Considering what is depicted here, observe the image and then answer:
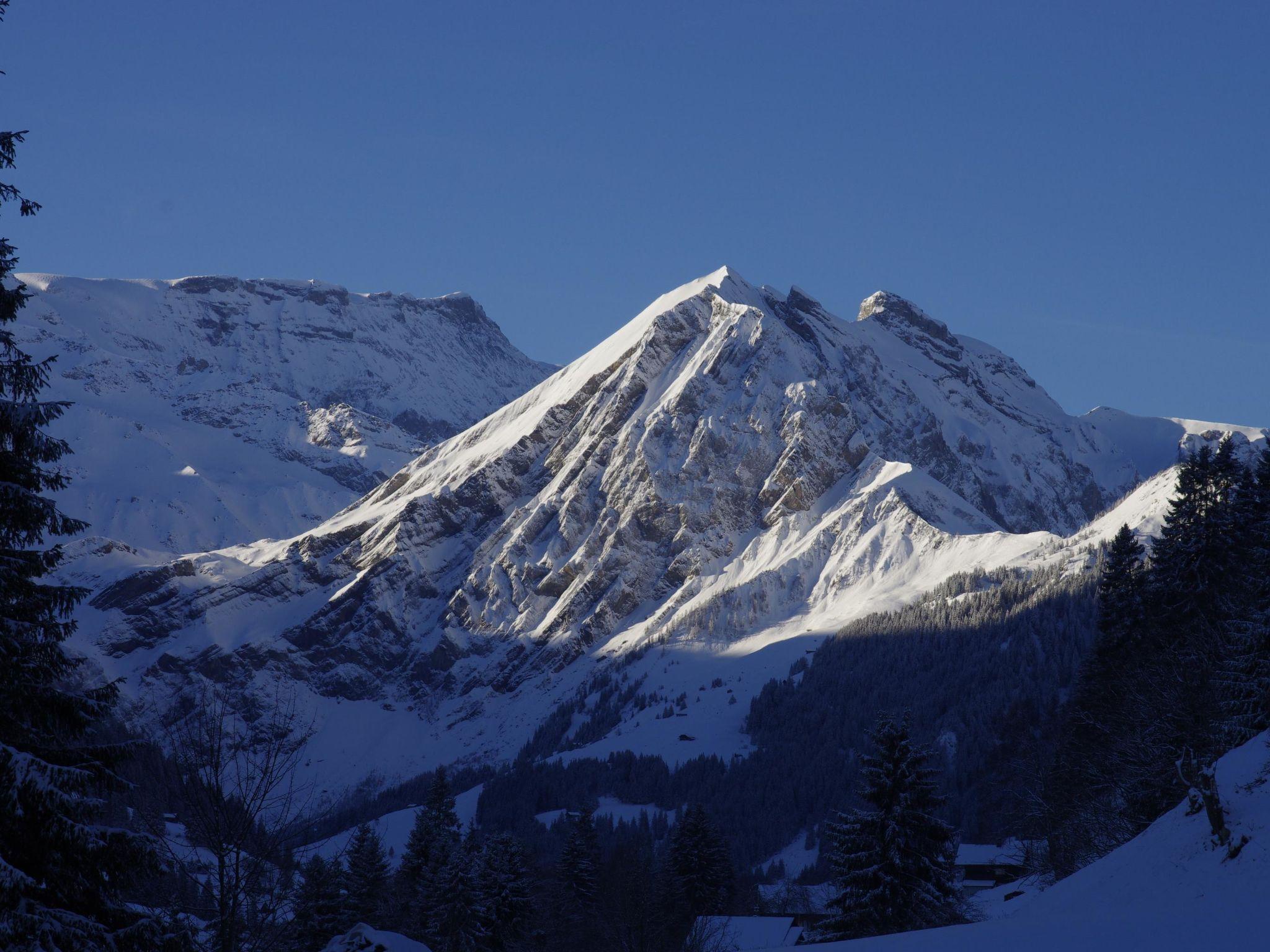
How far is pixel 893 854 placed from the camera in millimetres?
45094

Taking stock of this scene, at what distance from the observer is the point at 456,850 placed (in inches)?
2379

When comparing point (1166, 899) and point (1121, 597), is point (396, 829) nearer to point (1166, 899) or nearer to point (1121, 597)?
point (1121, 597)

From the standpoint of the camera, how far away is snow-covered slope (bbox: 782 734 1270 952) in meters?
22.6

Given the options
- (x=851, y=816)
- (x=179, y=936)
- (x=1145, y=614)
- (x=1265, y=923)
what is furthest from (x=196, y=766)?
(x=1145, y=614)

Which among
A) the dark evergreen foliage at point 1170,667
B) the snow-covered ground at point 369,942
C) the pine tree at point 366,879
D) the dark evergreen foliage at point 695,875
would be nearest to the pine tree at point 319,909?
the pine tree at point 366,879

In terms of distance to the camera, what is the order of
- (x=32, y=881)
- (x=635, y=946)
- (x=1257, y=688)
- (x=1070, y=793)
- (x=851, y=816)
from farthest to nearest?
(x=635, y=946)
(x=1070, y=793)
(x=851, y=816)
(x=1257, y=688)
(x=32, y=881)

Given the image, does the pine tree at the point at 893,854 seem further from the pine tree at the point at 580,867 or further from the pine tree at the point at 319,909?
the pine tree at the point at 580,867

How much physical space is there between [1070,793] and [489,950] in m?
27.3

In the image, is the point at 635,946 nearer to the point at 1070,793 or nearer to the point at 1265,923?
the point at 1070,793

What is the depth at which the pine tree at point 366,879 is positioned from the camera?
63.3 m

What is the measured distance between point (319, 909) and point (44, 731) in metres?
38.0

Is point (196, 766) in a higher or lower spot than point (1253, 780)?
higher

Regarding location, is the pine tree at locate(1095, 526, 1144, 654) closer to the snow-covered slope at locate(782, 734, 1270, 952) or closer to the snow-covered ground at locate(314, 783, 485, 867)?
the snow-covered slope at locate(782, 734, 1270, 952)

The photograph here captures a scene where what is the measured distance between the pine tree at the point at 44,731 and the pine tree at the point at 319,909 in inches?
1301
